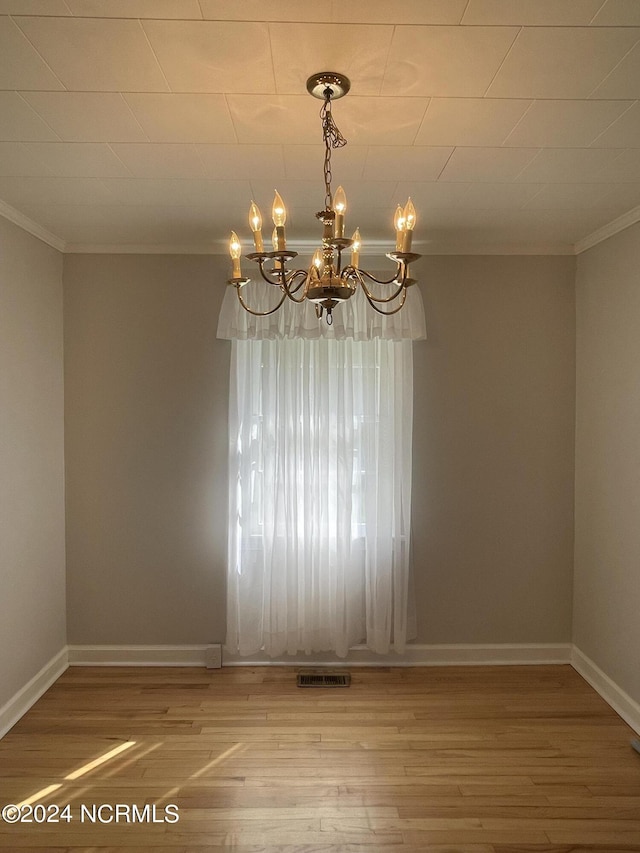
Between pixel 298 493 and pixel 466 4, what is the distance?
2.59m

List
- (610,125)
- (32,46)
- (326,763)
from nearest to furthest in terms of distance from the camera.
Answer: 1. (32,46)
2. (610,125)
3. (326,763)

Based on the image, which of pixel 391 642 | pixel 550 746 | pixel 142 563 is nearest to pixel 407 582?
pixel 391 642

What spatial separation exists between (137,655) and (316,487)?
4.99 ft

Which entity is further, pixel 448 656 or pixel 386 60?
pixel 448 656

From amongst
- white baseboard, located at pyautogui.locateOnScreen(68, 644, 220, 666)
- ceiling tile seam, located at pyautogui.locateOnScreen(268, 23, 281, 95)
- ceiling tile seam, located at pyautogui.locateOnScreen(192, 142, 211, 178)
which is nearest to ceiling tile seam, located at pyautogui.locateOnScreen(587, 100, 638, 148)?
ceiling tile seam, located at pyautogui.locateOnScreen(268, 23, 281, 95)

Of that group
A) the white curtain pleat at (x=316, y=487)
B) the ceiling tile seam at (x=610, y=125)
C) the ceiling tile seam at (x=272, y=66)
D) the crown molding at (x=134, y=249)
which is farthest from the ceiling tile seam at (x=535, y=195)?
the crown molding at (x=134, y=249)

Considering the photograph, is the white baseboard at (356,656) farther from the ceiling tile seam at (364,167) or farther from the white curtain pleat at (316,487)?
the ceiling tile seam at (364,167)

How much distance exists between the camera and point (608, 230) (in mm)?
3191

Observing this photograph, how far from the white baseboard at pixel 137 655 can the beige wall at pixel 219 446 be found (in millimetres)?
70

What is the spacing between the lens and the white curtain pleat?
3520 millimetres

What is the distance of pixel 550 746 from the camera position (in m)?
2.79

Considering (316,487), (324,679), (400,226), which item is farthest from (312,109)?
(324,679)

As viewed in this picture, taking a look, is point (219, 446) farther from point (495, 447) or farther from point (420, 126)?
point (420, 126)

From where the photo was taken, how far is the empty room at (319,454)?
6.56 feet
